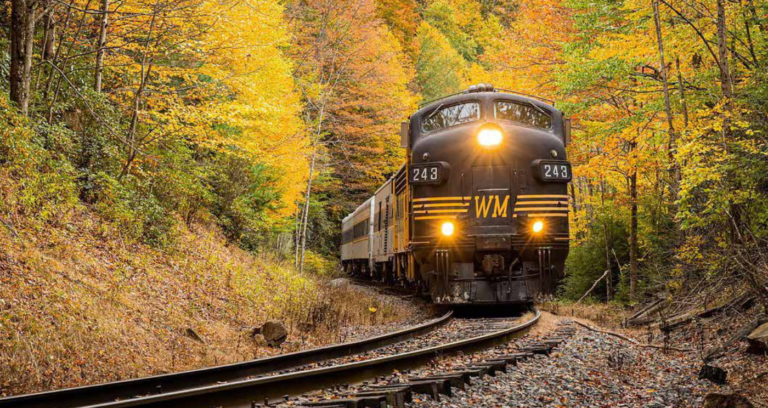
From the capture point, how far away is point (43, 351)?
19.3 feet

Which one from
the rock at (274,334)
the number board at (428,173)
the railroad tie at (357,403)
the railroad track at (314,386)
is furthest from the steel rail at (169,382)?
the number board at (428,173)

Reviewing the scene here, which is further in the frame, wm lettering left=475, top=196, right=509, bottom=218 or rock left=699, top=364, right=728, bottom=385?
wm lettering left=475, top=196, right=509, bottom=218

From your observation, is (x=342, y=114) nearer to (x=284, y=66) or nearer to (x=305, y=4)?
(x=305, y=4)

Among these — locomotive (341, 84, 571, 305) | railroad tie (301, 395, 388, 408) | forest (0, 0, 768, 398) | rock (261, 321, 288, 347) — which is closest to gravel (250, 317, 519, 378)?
locomotive (341, 84, 571, 305)

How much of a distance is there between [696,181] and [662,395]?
10.4 feet

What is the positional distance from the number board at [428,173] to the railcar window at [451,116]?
3.81ft

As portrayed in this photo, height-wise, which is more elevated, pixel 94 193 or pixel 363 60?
pixel 363 60

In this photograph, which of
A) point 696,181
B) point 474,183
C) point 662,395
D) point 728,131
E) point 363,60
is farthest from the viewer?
point 363,60

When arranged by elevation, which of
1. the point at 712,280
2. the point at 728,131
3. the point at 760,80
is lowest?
the point at 712,280

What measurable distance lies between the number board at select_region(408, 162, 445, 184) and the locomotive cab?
2 centimetres

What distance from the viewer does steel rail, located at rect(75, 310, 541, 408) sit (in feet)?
13.5

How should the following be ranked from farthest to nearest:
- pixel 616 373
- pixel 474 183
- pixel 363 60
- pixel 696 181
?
1. pixel 363 60
2. pixel 474 183
3. pixel 696 181
4. pixel 616 373

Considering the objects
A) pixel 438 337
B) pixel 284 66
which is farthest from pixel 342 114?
pixel 438 337

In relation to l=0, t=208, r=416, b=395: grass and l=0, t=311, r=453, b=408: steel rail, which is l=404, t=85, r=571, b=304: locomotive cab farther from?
l=0, t=311, r=453, b=408: steel rail
